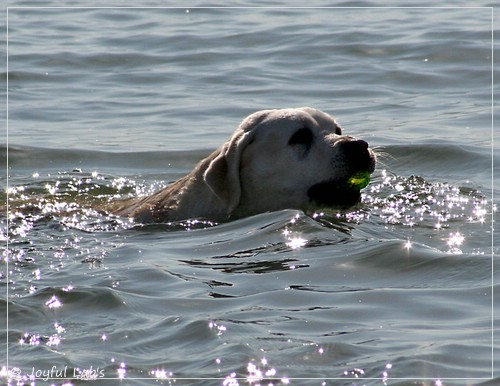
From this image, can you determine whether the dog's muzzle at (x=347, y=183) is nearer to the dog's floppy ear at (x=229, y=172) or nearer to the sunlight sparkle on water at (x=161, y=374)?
the dog's floppy ear at (x=229, y=172)

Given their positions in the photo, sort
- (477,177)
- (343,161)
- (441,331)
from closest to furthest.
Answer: (441,331), (343,161), (477,177)

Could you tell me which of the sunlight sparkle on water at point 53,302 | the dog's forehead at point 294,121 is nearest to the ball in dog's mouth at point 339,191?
the dog's forehead at point 294,121

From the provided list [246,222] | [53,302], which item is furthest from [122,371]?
[246,222]

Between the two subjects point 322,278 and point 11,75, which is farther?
point 11,75

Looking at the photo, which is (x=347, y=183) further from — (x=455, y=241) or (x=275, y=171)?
(x=455, y=241)

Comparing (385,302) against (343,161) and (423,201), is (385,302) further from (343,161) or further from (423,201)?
(423,201)

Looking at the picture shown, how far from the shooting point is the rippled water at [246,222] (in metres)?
6.05

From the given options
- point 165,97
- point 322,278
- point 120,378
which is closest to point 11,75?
point 165,97

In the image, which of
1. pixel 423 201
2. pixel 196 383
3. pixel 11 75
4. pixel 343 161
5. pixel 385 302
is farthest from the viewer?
pixel 11 75

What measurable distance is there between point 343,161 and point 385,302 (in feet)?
6.86

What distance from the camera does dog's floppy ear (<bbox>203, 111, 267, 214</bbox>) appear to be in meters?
8.83

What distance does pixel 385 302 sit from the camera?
22.4 feet

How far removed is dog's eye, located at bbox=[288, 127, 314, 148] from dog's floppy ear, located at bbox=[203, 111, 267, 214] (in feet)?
0.98

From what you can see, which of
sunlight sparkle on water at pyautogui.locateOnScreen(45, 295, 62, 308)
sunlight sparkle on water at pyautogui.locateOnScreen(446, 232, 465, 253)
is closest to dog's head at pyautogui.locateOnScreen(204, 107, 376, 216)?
sunlight sparkle on water at pyautogui.locateOnScreen(446, 232, 465, 253)
